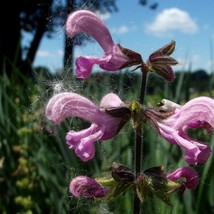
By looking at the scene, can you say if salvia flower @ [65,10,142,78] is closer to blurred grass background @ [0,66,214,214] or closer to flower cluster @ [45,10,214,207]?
flower cluster @ [45,10,214,207]

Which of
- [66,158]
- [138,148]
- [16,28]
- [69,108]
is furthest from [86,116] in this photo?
[16,28]

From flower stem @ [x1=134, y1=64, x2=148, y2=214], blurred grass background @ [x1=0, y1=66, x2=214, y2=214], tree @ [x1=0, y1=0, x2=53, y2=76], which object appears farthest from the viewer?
tree @ [x1=0, y1=0, x2=53, y2=76]

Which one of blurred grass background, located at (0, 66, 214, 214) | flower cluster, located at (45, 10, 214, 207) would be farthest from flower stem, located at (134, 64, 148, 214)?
blurred grass background, located at (0, 66, 214, 214)

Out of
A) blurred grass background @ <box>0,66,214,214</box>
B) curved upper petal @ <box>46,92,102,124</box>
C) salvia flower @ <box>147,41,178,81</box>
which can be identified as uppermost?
salvia flower @ <box>147,41,178,81</box>

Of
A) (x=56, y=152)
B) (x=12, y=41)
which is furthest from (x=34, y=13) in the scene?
(x=56, y=152)

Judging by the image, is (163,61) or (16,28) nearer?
(163,61)

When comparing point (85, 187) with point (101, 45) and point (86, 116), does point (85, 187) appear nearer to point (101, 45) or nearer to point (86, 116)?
point (86, 116)

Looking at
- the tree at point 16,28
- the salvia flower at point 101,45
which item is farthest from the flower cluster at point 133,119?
the tree at point 16,28
